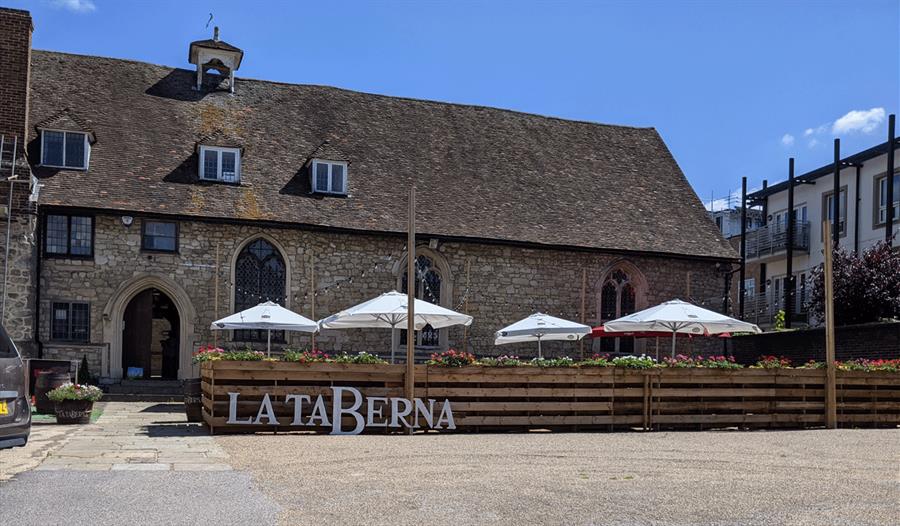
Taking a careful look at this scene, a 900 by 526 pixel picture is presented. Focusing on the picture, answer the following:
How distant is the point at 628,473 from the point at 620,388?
5956 millimetres

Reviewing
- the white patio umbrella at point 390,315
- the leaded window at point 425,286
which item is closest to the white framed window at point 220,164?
the leaded window at point 425,286

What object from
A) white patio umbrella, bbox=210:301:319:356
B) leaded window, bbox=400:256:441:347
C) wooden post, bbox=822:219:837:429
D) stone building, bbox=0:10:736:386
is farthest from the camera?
leaded window, bbox=400:256:441:347

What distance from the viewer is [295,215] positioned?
82.1ft

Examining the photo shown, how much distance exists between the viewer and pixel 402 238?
25953mm

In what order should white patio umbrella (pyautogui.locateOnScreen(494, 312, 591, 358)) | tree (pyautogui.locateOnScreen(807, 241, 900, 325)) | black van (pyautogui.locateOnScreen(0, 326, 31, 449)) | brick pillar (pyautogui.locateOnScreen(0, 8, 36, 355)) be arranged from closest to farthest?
1. black van (pyautogui.locateOnScreen(0, 326, 31, 449))
2. white patio umbrella (pyautogui.locateOnScreen(494, 312, 591, 358))
3. brick pillar (pyautogui.locateOnScreen(0, 8, 36, 355))
4. tree (pyautogui.locateOnScreen(807, 241, 900, 325))

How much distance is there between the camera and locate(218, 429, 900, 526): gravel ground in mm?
8102

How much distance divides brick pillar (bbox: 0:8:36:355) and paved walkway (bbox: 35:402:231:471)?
5805 millimetres

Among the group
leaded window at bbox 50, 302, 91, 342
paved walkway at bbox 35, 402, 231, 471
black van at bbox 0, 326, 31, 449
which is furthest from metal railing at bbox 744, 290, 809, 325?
black van at bbox 0, 326, 31, 449

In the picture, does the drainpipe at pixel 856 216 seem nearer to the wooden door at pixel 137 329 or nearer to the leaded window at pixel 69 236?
the wooden door at pixel 137 329

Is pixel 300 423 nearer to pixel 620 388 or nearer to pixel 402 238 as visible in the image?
pixel 620 388

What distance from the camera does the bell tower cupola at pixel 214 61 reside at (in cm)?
2808

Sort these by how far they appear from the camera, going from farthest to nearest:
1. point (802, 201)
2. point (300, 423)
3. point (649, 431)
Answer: point (802, 201) < point (649, 431) < point (300, 423)

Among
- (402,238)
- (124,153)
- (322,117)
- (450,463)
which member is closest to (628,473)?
(450,463)

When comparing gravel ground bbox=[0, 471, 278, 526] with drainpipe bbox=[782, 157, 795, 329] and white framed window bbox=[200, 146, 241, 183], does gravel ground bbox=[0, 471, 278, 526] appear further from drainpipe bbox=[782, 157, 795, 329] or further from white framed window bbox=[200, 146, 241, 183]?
drainpipe bbox=[782, 157, 795, 329]
